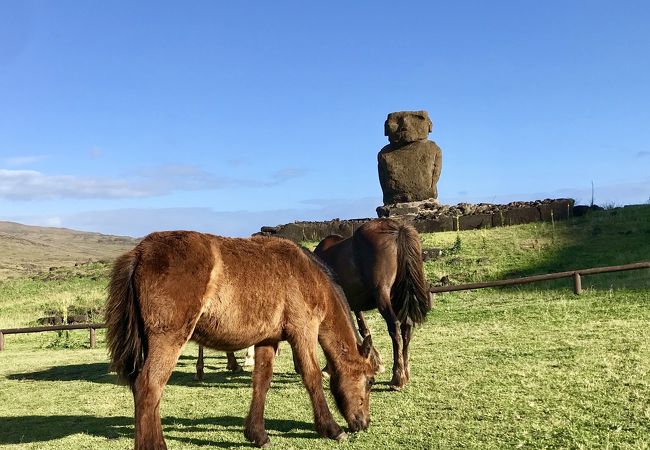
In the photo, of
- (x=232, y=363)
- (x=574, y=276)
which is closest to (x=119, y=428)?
(x=232, y=363)

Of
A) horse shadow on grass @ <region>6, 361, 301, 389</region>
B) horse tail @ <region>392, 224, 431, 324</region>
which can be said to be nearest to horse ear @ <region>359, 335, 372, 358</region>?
horse tail @ <region>392, 224, 431, 324</region>

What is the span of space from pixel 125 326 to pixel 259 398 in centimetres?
144

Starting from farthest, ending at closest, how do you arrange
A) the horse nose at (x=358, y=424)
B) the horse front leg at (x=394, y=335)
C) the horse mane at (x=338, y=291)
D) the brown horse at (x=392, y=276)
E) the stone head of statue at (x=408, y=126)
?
the stone head of statue at (x=408, y=126)
the brown horse at (x=392, y=276)
the horse front leg at (x=394, y=335)
the horse mane at (x=338, y=291)
the horse nose at (x=358, y=424)

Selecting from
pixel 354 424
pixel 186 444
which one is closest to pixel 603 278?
pixel 354 424

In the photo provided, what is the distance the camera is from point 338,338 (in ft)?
19.7

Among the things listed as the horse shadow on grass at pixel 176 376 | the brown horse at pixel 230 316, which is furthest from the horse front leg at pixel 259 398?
the horse shadow on grass at pixel 176 376

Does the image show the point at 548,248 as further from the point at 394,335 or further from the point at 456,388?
the point at 456,388

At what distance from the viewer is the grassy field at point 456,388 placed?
568 centimetres

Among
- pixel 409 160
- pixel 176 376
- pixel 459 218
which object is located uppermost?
pixel 409 160

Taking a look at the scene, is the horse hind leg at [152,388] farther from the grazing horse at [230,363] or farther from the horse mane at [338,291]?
the grazing horse at [230,363]

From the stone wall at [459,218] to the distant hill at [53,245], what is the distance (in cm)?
5734

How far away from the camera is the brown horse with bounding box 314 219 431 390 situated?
27.1 ft

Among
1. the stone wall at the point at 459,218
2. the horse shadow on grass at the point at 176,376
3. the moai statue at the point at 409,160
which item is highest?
the moai statue at the point at 409,160

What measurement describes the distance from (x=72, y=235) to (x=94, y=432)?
149420mm
